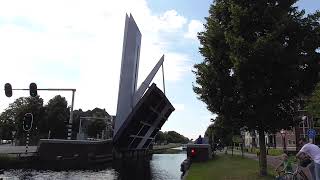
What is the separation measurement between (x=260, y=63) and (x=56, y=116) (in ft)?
267

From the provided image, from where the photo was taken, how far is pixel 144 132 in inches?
2721

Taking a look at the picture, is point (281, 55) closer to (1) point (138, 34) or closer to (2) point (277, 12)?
(2) point (277, 12)

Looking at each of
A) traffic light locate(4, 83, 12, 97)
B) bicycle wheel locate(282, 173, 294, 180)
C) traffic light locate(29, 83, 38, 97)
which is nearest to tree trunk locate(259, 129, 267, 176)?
bicycle wheel locate(282, 173, 294, 180)

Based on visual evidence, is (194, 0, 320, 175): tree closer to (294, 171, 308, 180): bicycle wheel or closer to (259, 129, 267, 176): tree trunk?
(259, 129, 267, 176): tree trunk

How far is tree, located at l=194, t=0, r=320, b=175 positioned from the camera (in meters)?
19.2

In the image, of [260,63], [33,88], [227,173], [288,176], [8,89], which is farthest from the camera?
[33,88]

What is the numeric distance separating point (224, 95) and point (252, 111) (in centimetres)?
156

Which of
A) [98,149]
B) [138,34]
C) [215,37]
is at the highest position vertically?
[138,34]

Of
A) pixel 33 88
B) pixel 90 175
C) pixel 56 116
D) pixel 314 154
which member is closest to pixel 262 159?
pixel 314 154

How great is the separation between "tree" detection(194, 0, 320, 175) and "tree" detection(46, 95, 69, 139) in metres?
77.6

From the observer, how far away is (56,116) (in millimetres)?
95688

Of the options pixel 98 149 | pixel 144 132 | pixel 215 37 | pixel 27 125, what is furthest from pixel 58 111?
pixel 215 37

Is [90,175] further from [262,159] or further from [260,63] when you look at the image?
[260,63]

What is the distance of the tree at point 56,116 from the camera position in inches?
3752
